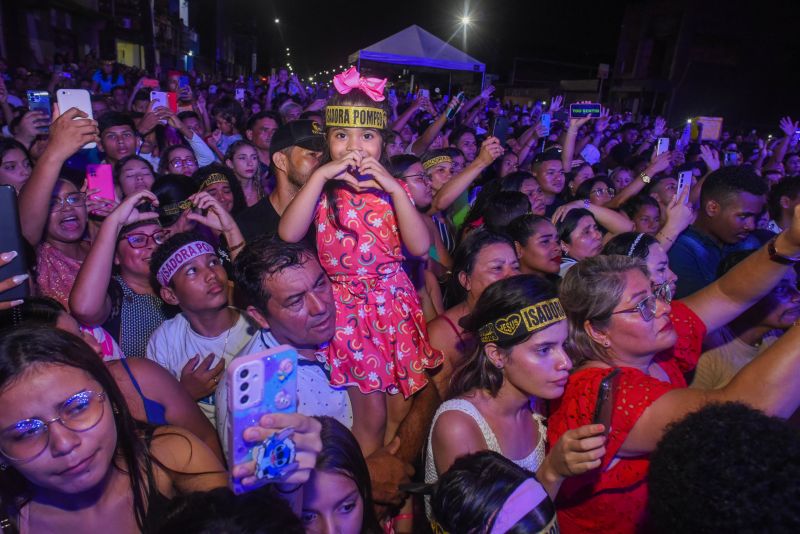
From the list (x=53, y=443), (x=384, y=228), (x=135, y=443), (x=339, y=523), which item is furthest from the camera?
(x=384, y=228)

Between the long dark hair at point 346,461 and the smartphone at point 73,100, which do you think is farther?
the smartphone at point 73,100

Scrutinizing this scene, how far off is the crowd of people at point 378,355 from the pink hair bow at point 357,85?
0.05 feet

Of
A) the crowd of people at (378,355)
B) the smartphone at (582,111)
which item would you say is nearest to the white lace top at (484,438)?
the crowd of people at (378,355)

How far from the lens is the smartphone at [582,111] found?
6895 mm

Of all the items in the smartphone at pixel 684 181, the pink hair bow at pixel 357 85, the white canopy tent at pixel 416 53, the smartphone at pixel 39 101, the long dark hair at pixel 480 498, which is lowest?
the long dark hair at pixel 480 498

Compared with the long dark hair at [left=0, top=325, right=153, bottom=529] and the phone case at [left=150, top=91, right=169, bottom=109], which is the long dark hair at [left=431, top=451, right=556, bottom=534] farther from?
the phone case at [left=150, top=91, right=169, bottom=109]

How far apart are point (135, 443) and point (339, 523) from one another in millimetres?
743

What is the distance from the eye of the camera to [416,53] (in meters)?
16.2

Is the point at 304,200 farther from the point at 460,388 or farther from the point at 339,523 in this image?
the point at 339,523

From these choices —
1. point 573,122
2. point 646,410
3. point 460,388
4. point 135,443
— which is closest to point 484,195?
point 573,122

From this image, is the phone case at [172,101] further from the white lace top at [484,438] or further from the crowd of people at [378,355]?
the white lace top at [484,438]

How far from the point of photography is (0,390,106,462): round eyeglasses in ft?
4.51

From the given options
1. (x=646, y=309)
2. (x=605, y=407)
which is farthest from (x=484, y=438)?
(x=646, y=309)

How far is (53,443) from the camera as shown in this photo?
1389 mm
